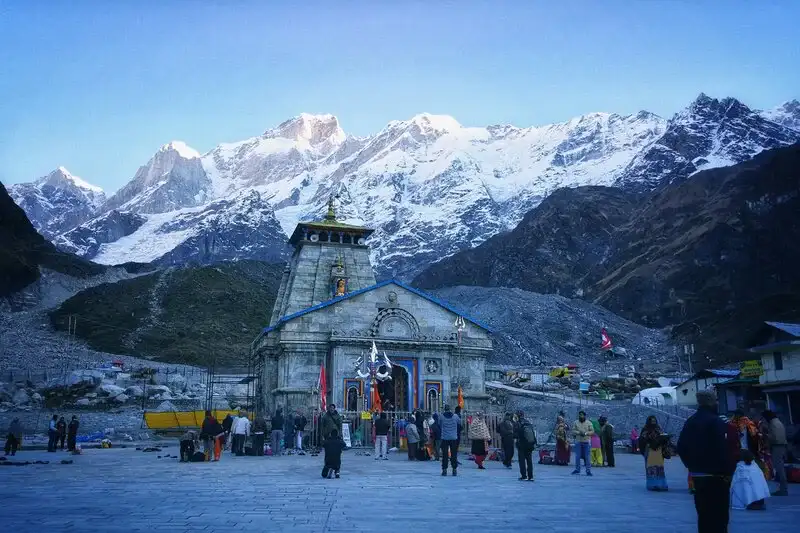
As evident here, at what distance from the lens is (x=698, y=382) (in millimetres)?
46781

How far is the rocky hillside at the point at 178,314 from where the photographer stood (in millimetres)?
97000

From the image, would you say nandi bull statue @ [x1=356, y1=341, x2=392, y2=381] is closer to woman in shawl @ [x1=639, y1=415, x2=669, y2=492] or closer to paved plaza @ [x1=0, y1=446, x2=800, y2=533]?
paved plaza @ [x1=0, y1=446, x2=800, y2=533]

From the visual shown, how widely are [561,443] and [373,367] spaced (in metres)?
11.1

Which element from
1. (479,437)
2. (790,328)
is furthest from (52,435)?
(790,328)

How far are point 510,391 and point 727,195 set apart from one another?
8406cm

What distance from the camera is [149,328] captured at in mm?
104625

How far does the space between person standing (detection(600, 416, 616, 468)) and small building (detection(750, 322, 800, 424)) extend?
457 inches

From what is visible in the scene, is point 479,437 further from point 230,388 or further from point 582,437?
point 230,388

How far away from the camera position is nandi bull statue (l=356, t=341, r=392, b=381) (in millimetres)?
29422

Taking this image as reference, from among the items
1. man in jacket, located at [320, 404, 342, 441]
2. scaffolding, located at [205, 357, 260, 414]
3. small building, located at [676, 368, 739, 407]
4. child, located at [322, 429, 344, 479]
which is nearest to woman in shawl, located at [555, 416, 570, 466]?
man in jacket, located at [320, 404, 342, 441]

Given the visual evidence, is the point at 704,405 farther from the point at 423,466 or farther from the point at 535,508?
the point at 423,466

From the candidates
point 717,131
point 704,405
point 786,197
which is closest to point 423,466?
point 704,405

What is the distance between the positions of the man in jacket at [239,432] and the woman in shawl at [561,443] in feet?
33.2

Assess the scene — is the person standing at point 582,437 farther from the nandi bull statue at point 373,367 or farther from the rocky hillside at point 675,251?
the rocky hillside at point 675,251
